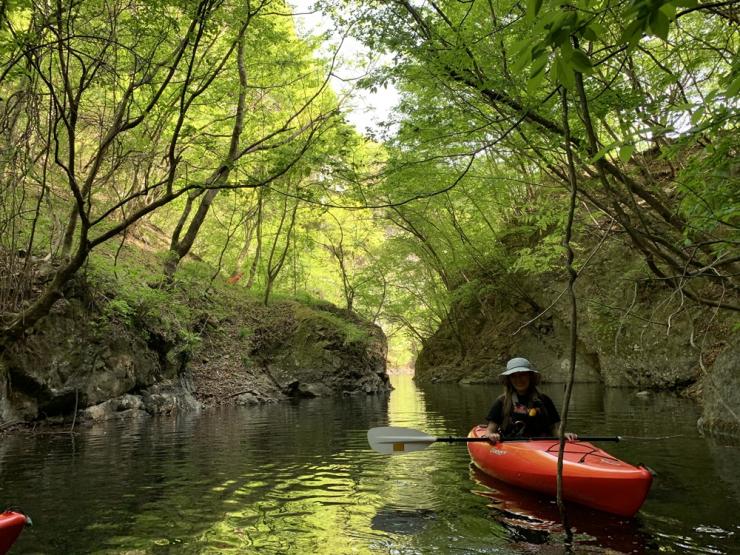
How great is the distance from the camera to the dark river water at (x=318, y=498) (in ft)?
12.6

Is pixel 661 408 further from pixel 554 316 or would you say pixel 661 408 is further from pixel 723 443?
pixel 554 316

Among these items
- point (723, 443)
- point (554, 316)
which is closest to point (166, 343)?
point (723, 443)

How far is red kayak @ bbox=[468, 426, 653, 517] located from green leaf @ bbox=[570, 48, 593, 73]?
11.6ft

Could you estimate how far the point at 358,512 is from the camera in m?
4.63

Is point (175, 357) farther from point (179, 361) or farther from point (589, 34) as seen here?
point (589, 34)

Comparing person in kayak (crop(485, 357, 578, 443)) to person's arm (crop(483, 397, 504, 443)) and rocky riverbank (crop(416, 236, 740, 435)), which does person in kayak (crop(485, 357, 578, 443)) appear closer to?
person's arm (crop(483, 397, 504, 443))

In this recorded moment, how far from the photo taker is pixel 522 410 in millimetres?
5832

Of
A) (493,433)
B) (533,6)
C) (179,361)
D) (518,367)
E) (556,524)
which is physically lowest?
(556,524)

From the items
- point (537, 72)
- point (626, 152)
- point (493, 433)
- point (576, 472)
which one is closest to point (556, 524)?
point (576, 472)

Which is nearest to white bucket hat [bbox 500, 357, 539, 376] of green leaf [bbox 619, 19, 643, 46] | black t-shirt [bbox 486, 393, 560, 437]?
black t-shirt [bbox 486, 393, 560, 437]

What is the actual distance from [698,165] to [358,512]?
4.29 metres

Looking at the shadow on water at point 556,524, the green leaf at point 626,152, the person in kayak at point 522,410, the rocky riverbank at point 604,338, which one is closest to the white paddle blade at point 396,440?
the person in kayak at point 522,410

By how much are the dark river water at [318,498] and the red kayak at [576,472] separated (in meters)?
0.13

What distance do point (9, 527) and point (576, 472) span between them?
154 inches
